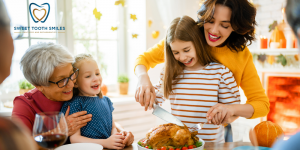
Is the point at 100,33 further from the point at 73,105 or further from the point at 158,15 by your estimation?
the point at 73,105

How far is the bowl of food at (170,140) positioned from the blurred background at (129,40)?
5.57 feet

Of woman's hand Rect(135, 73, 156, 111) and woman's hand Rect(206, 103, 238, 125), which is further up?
woman's hand Rect(135, 73, 156, 111)

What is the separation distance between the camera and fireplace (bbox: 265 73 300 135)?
3211mm

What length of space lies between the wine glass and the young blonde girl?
0.41 m

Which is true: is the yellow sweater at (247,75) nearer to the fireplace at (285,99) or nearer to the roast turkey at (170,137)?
the roast turkey at (170,137)

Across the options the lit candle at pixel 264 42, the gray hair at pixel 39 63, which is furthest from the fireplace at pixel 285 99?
the gray hair at pixel 39 63

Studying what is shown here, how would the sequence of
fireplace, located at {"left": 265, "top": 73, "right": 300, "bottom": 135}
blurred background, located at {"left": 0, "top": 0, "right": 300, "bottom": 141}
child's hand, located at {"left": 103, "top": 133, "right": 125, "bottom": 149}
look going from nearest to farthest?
child's hand, located at {"left": 103, "top": 133, "right": 125, "bottom": 149} < blurred background, located at {"left": 0, "top": 0, "right": 300, "bottom": 141} < fireplace, located at {"left": 265, "top": 73, "right": 300, "bottom": 135}

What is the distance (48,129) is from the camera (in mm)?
781

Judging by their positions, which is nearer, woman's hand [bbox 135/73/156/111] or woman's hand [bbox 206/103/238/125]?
woman's hand [bbox 206/103/238/125]

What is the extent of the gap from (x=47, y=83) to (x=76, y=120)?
0.25 meters

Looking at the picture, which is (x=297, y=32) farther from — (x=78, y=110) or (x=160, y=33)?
(x=160, y=33)

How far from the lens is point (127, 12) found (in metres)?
3.24

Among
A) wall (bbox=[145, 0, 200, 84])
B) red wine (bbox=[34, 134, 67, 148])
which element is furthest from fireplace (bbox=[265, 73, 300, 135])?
red wine (bbox=[34, 134, 67, 148])

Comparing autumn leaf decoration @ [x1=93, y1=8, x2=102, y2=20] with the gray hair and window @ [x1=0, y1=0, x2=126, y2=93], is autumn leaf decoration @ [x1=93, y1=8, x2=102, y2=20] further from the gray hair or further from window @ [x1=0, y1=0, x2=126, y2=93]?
the gray hair
